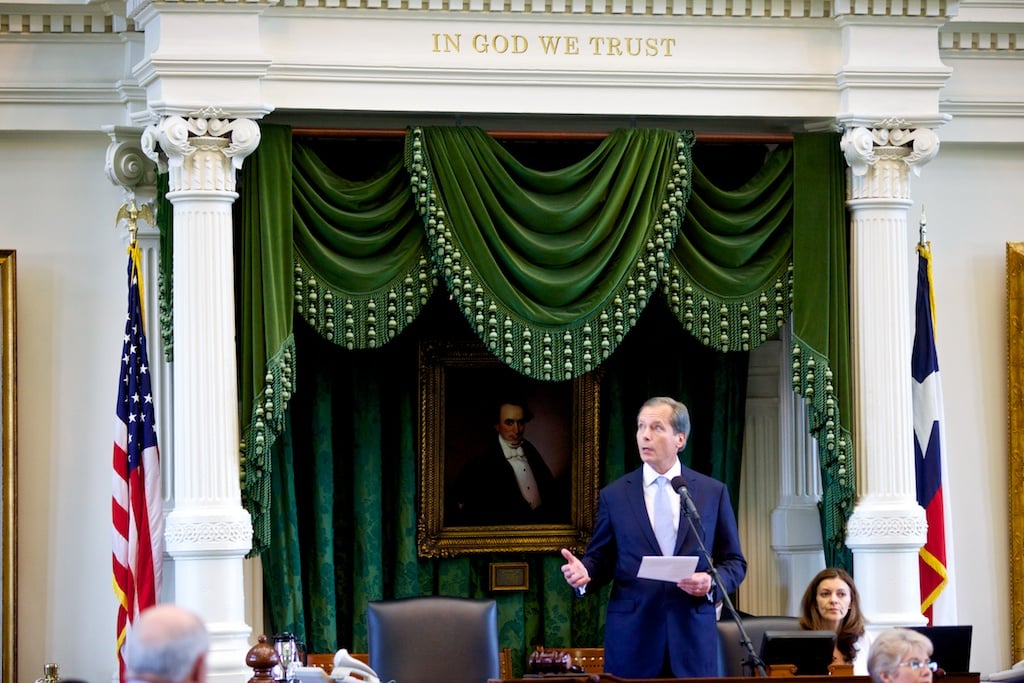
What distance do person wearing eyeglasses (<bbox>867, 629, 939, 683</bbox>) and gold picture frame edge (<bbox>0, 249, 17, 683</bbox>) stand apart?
4.87 meters

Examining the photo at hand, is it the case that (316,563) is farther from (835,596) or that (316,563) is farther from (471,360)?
(835,596)

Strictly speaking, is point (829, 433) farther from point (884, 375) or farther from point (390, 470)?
point (390, 470)

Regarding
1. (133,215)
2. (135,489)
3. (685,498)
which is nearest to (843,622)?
(685,498)

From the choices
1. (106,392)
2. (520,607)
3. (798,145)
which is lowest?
(520,607)

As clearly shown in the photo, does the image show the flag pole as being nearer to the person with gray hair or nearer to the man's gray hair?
the man's gray hair

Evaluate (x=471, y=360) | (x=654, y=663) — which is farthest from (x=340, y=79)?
(x=654, y=663)

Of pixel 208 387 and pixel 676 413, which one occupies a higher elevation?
pixel 208 387

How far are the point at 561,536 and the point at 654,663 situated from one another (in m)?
2.56

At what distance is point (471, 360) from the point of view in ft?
31.1

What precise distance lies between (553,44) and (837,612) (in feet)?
9.57

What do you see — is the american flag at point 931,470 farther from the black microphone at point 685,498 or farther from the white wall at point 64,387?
the white wall at point 64,387

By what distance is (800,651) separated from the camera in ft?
21.1

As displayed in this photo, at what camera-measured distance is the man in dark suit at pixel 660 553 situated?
7.04 meters

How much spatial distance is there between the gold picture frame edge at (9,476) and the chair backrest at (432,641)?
2.18m
